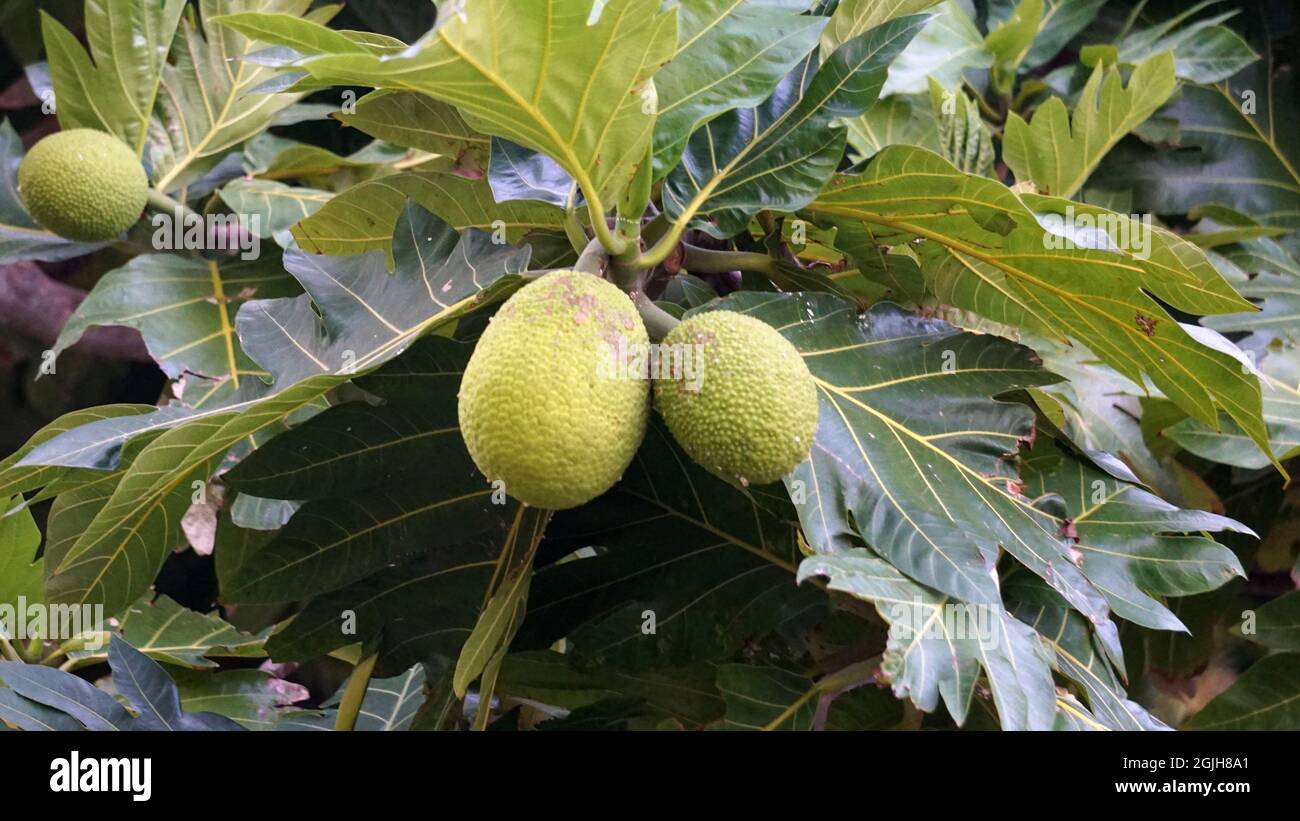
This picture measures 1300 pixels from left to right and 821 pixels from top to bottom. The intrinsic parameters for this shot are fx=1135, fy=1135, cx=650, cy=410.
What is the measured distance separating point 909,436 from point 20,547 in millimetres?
880

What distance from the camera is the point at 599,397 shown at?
25.4 inches

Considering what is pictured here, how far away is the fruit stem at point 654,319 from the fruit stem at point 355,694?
1.34 ft

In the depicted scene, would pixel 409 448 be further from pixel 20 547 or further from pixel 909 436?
pixel 20 547

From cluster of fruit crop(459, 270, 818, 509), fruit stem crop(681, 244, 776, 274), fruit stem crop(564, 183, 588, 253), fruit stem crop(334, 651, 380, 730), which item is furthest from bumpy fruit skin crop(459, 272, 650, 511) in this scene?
fruit stem crop(334, 651, 380, 730)

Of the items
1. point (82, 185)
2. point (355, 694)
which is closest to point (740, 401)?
point (355, 694)

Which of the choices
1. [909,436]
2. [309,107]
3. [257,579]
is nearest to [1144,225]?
[909,436]

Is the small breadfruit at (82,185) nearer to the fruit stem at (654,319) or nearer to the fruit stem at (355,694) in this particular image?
the fruit stem at (355,694)

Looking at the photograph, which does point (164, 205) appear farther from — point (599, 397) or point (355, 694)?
point (599, 397)

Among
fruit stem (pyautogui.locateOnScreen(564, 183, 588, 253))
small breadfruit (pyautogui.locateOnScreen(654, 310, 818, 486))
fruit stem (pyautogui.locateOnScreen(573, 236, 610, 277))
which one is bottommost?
small breadfruit (pyautogui.locateOnScreen(654, 310, 818, 486))

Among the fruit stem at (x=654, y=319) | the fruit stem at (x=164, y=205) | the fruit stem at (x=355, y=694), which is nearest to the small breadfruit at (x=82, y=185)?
the fruit stem at (x=164, y=205)

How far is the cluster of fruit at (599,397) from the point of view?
24.8 inches

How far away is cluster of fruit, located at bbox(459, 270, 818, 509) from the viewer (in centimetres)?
63

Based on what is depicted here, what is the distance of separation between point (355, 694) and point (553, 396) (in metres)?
0.47

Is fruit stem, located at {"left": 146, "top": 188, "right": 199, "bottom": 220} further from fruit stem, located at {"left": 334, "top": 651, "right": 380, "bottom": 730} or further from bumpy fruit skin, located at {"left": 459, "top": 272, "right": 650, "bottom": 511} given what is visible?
bumpy fruit skin, located at {"left": 459, "top": 272, "right": 650, "bottom": 511}
